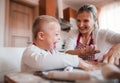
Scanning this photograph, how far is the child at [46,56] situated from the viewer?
0.58 metres

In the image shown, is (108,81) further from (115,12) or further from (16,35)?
(115,12)

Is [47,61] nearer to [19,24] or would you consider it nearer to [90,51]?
[90,51]

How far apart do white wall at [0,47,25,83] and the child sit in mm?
287

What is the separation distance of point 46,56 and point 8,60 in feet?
1.65

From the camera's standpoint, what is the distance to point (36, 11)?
3.28m

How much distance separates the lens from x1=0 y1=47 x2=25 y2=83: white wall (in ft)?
3.13

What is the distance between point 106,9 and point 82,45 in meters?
2.99

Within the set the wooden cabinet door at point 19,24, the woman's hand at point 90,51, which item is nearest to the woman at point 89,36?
the woman's hand at point 90,51

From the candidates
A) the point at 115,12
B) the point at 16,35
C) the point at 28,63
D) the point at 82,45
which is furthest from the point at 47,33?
the point at 115,12

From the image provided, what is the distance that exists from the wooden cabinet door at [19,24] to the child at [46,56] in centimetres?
226

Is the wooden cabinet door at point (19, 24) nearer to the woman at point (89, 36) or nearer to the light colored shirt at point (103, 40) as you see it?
the woman at point (89, 36)

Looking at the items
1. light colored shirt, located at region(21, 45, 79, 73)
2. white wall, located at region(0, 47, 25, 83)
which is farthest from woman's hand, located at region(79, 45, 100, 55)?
white wall, located at region(0, 47, 25, 83)

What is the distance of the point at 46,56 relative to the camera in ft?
1.95

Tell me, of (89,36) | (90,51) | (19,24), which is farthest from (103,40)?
(19,24)
